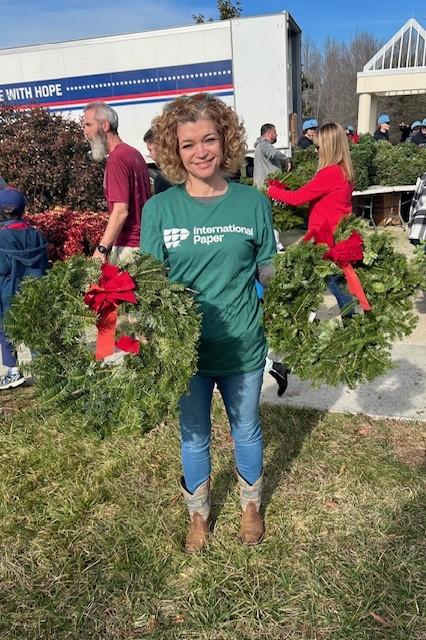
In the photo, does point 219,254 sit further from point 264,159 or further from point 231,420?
point 264,159

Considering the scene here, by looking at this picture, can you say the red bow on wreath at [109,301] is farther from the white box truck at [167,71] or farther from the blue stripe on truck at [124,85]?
A: the blue stripe on truck at [124,85]

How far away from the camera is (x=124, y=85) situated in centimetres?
1519

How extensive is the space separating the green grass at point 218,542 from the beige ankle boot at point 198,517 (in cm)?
6

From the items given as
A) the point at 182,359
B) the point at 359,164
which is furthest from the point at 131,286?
the point at 359,164

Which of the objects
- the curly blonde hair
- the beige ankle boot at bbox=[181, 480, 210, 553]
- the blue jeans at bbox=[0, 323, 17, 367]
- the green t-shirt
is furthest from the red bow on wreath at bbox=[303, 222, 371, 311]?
the blue jeans at bbox=[0, 323, 17, 367]

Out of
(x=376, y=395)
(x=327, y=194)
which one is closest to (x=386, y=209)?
(x=327, y=194)

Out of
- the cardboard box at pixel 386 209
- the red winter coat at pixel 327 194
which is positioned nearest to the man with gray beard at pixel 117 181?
the red winter coat at pixel 327 194

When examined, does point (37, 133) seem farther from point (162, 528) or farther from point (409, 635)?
point (409, 635)

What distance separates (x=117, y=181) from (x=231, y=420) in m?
2.15

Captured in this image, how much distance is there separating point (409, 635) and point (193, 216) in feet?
6.42

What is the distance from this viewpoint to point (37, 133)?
28.5 ft

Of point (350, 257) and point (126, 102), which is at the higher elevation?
point (126, 102)

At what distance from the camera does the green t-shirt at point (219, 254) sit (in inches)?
87.2

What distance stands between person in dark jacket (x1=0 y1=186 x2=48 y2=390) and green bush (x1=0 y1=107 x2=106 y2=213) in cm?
448
